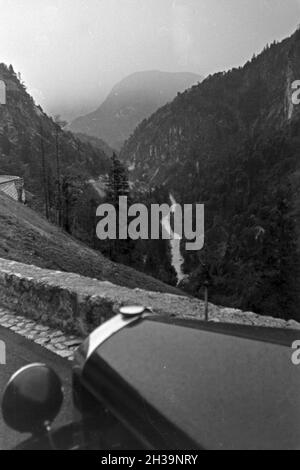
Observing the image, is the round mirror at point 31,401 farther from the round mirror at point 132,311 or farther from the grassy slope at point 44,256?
the grassy slope at point 44,256

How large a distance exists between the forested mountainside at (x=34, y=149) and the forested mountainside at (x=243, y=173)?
89.6ft

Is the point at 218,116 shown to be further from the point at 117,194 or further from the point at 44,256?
the point at 44,256

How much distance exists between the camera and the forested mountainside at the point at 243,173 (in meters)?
41.0

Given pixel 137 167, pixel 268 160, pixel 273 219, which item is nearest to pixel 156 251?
pixel 273 219

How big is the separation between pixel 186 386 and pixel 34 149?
106187mm

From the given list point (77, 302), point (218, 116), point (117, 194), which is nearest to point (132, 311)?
point (77, 302)

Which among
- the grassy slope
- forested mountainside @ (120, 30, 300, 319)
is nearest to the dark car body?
forested mountainside @ (120, 30, 300, 319)

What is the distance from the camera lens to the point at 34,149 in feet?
334

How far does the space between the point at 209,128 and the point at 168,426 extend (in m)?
189

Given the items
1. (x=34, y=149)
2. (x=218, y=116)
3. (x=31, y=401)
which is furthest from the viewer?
(x=218, y=116)

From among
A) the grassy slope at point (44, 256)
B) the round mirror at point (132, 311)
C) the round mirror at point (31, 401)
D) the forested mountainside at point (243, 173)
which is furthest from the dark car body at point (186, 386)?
the grassy slope at point (44, 256)

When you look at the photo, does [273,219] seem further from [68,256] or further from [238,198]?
[238,198]

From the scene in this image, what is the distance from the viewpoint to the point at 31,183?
73.9 metres

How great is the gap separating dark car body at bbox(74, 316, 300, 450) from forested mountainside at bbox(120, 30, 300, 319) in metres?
2.18
